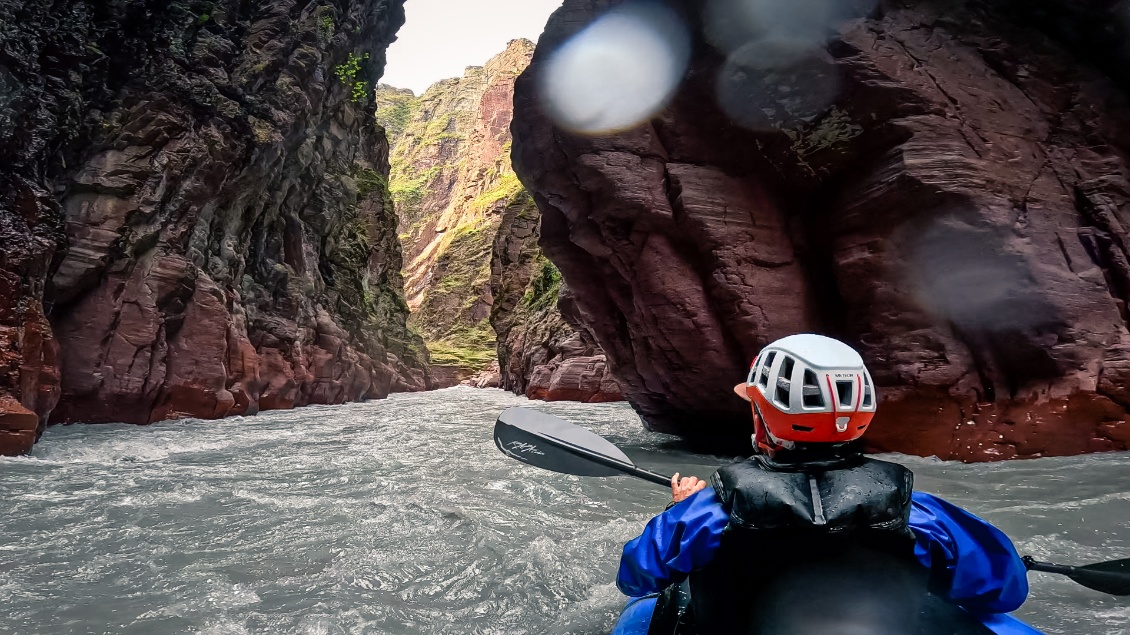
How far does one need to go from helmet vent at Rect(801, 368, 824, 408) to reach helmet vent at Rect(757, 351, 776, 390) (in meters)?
0.11

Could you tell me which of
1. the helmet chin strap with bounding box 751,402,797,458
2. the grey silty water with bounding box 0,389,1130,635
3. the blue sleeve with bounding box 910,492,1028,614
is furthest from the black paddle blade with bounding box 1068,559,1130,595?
the helmet chin strap with bounding box 751,402,797,458

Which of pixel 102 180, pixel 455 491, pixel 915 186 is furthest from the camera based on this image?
pixel 102 180

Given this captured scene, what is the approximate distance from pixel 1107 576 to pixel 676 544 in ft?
6.01

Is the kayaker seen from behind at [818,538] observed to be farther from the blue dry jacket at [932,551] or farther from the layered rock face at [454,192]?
the layered rock face at [454,192]

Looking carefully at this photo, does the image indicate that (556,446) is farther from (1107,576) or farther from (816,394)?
(1107,576)

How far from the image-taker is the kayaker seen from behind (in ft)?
4.20

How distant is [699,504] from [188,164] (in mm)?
12747

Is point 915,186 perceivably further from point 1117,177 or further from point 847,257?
point 1117,177

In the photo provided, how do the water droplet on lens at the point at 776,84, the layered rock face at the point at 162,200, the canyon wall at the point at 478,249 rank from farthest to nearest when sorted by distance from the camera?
the canyon wall at the point at 478,249 < the layered rock face at the point at 162,200 < the water droplet on lens at the point at 776,84

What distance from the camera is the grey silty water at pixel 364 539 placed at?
2467mm

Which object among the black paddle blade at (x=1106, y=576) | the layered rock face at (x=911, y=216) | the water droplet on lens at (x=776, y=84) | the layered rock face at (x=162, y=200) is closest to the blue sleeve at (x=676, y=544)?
the black paddle blade at (x=1106, y=576)

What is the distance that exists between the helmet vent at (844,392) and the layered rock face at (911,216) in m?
5.26

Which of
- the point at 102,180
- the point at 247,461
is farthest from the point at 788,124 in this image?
the point at 102,180

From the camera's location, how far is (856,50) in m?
6.10
